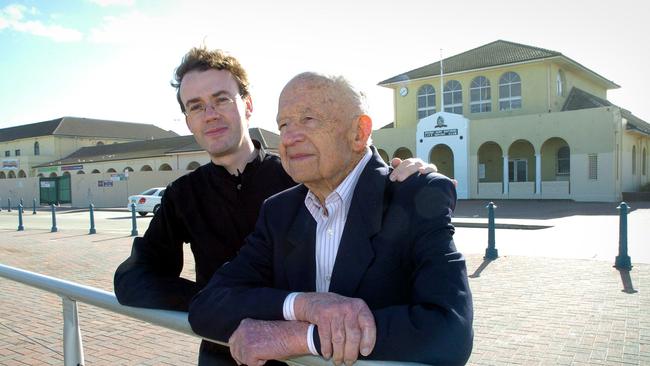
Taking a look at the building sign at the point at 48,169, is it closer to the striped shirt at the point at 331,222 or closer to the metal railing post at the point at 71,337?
the metal railing post at the point at 71,337

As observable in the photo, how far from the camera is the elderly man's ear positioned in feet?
5.94

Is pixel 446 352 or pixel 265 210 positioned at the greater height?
pixel 265 210

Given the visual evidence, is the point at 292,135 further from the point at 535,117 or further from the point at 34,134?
the point at 34,134

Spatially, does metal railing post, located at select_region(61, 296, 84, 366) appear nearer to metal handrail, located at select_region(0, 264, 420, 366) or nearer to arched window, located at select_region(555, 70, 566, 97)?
metal handrail, located at select_region(0, 264, 420, 366)

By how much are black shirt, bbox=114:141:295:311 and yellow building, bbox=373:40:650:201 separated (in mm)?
28215

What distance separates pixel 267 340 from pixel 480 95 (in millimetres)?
34313

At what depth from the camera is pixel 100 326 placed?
18.2 feet

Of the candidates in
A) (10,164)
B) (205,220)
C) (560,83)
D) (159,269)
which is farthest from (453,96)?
(10,164)

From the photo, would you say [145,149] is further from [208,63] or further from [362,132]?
[362,132]

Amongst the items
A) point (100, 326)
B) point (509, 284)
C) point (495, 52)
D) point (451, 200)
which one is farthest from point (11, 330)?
point (495, 52)

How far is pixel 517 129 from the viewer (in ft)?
97.0

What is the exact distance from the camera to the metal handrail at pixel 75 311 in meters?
1.81

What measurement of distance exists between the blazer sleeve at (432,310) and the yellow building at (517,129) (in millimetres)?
28662

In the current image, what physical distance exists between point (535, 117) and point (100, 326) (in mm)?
27913
